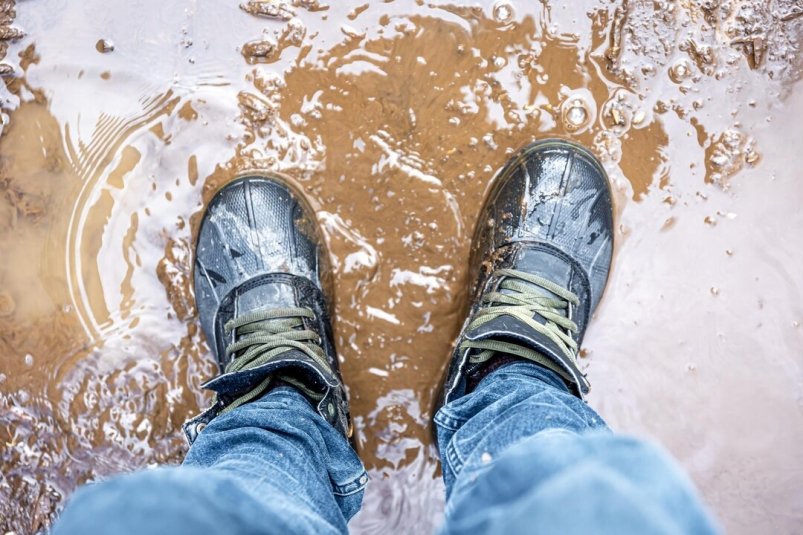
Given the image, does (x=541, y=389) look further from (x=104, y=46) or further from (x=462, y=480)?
(x=104, y=46)

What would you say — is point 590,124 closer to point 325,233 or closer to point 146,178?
point 325,233

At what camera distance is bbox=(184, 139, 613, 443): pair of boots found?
4.09ft

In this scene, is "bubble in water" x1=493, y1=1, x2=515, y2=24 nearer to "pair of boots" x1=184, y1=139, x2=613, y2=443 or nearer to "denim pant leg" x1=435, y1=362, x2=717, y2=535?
"pair of boots" x1=184, y1=139, x2=613, y2=443

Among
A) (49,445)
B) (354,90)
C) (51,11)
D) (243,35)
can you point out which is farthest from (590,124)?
(49,445)

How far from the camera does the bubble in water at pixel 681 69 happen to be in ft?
4.02

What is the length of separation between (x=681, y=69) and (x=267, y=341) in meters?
1.09

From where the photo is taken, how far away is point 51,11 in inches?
48.4

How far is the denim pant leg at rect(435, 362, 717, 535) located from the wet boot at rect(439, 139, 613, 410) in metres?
0.33

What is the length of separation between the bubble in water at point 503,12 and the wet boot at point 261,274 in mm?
591

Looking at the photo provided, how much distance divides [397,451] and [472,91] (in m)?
0.84

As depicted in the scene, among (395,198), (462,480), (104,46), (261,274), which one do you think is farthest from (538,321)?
(104,46)

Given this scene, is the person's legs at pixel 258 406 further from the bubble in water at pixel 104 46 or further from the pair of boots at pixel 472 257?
the bubble in water at pixel 104 46

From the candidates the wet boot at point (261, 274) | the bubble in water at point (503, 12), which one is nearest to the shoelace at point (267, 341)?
the wet boot at point (261, 274)

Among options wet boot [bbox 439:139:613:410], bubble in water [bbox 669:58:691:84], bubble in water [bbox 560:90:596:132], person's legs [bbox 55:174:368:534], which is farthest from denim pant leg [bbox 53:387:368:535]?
bubble in water [bbox 669:58:691:84]
